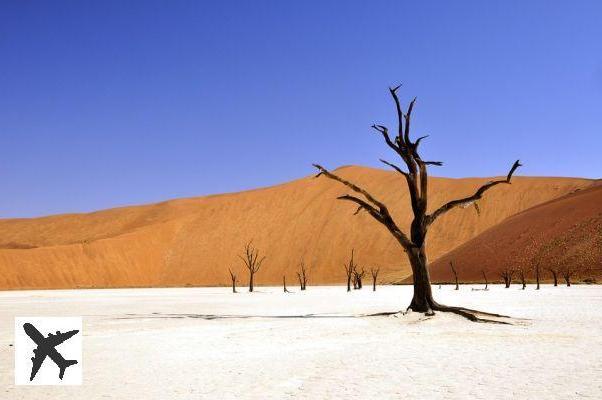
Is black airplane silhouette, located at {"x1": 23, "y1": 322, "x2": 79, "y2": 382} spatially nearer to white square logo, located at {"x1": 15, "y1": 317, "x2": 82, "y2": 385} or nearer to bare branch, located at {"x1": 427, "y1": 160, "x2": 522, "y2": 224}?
white square logo, located at {"x1": 15, "y1": 317, "x2": 82, "y2": 385}

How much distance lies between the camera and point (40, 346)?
32.7 feet

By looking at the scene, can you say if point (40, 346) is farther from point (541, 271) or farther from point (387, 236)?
point (387, 236)

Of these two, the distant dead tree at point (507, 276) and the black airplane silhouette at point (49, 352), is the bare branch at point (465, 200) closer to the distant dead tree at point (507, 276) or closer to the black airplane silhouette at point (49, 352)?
the black airplane silhouette at point (49, 352)

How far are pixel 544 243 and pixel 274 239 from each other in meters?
42.4

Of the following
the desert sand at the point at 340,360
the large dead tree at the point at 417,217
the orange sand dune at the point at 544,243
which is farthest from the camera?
the orange sand dune at the point at 544,243

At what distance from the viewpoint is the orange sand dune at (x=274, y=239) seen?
7994 cm

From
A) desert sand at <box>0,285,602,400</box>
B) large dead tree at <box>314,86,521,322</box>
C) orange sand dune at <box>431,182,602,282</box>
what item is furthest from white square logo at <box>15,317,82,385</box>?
orange sand dune at <box>431,182,602,282</box>

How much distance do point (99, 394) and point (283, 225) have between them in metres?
86.0

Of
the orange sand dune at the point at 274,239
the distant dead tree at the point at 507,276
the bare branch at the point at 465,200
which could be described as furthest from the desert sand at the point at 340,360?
the orange sand dune at the point at 274,239

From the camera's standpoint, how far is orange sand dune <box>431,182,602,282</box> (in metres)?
52.7

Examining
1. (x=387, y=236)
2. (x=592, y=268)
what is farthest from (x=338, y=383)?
(x=387, y=236)

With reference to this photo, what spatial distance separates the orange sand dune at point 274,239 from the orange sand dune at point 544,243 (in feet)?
30.6

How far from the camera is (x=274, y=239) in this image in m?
90.6

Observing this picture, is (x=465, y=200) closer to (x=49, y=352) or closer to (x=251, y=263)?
(x=49, y=352)
